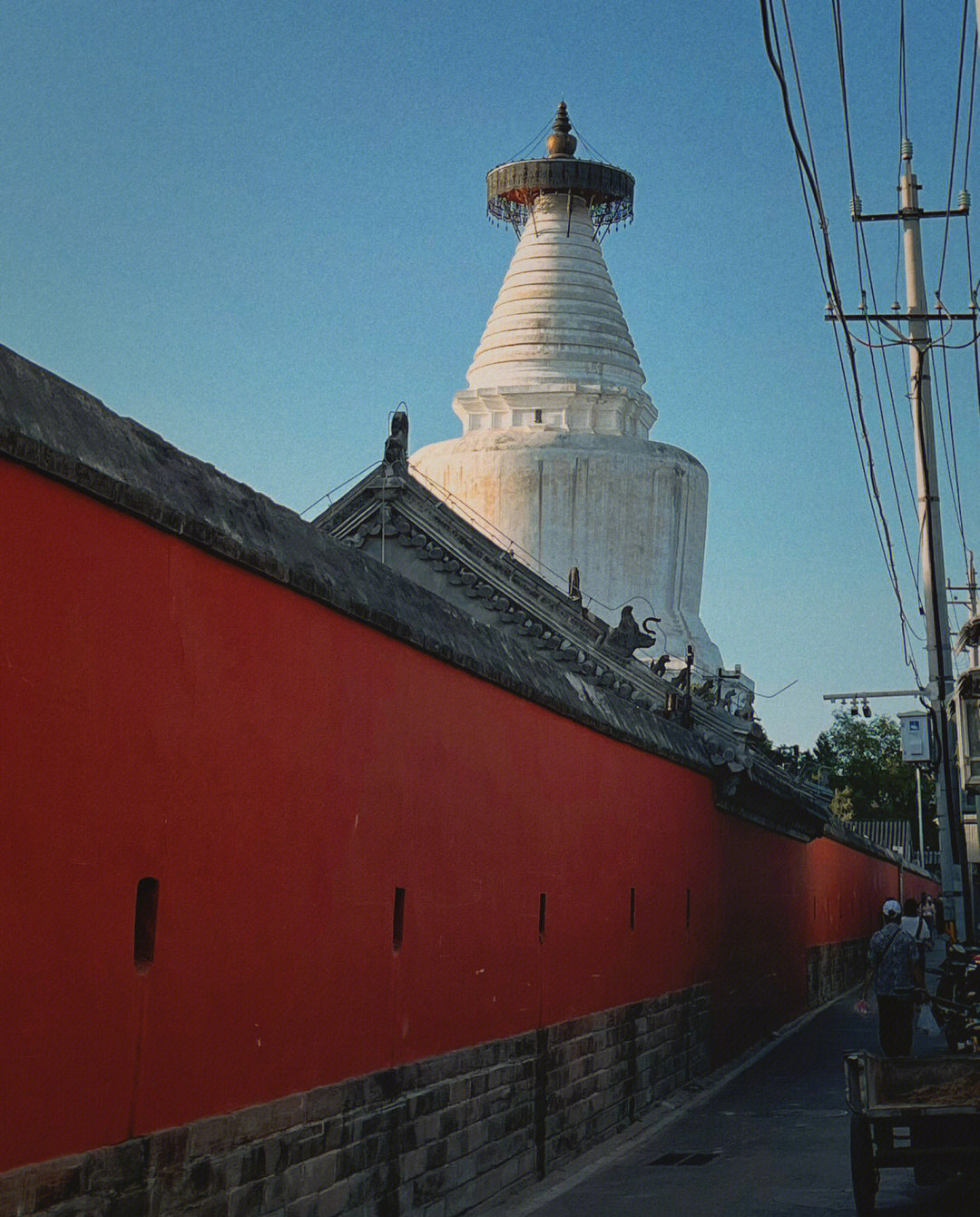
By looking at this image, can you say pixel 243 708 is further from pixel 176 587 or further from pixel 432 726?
pixel 432 726

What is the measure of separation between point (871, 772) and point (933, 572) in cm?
5500

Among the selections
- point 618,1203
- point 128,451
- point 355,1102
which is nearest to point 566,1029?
point 618,1203

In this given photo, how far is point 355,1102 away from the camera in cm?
713

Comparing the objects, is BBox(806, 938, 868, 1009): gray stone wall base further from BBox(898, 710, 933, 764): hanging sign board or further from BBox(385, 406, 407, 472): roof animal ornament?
BBox(385, 406, 407, 472): roof animal ornament

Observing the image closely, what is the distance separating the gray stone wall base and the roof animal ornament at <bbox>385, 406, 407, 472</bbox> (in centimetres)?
984

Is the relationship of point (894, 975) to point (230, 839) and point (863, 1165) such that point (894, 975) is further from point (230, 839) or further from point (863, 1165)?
point (230, 839)

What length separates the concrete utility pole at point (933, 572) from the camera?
17.7 meters

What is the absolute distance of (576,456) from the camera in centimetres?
4078

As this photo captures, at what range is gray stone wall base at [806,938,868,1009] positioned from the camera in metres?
25.8

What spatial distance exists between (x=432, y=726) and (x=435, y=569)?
39.9 ft

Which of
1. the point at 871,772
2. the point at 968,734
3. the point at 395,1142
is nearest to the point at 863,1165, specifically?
the point at 395,1142

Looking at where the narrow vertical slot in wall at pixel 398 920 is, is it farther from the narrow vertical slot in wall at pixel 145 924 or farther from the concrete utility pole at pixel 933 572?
the concrete utility pole at pixel 933 572

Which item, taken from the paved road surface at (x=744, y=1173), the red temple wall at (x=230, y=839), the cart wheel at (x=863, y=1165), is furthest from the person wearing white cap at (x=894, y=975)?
the cart wheel at (x=863, y=1165)

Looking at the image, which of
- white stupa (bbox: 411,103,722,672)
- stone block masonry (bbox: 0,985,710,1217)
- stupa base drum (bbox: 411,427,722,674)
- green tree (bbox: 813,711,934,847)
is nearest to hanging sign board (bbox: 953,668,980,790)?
stone block masonry (bbox: 0,985,710,1217)
